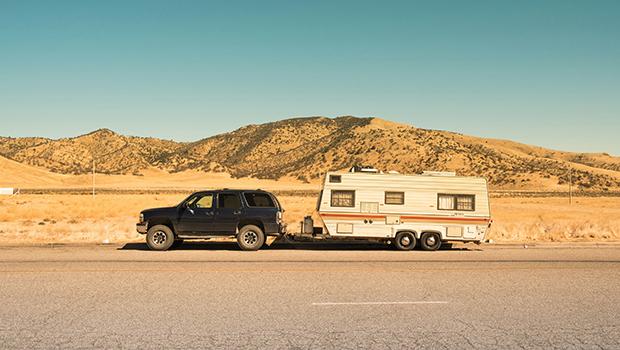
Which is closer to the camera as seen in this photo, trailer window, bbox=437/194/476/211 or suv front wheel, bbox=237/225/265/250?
suv front wheel, bbox=237/225/265/250

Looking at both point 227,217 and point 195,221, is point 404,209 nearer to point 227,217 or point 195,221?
point 227,217

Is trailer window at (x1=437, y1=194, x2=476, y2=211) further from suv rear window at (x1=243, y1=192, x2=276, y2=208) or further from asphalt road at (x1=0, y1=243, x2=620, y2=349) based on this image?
suv rear window at (x1=243, y1=192, x2=276, y2=208)

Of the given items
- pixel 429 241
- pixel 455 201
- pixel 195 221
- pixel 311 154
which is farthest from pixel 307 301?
pixel 311 154

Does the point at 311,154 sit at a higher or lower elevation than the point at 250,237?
higher

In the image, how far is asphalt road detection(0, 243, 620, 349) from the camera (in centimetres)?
813

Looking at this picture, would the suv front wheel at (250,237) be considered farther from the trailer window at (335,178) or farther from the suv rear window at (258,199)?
the trailer window at (335,178)

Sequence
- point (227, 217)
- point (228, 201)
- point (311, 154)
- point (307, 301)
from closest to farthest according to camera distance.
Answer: point (307, 301)
point (227, 217)
point (228, 201)
point (311, 154)

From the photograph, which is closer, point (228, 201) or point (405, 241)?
point (228, 201)

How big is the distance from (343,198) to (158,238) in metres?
6.25

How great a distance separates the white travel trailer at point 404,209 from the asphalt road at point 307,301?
256 cm

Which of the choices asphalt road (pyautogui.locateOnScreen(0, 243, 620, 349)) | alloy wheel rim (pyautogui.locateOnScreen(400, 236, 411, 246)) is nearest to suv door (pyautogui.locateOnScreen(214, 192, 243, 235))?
asphalt road (pyautogui.locateOnScreen(0, 243, 620, 349))

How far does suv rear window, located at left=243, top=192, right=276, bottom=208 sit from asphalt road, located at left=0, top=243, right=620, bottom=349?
2851mm

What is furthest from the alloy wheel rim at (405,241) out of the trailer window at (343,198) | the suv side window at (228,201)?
the suv side window at (228,201)

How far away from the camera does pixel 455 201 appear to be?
20156 mm
